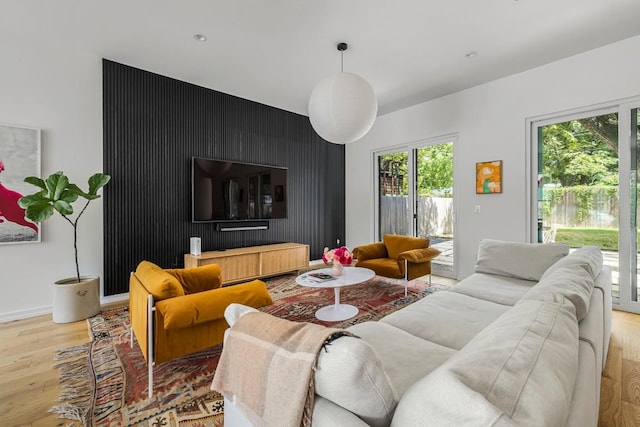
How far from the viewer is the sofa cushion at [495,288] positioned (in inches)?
87.4

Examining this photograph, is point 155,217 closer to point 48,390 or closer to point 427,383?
point 48,390

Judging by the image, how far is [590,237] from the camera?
11.3 ft

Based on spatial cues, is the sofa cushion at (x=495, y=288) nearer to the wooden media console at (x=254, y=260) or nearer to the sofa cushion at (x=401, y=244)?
the sofa cushion at (x=401, y=244)

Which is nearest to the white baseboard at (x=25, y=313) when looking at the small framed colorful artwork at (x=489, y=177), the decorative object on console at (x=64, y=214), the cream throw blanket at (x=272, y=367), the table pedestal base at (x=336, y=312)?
the decorative object on console at (x=64, y=214)

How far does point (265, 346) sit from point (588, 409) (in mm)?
906

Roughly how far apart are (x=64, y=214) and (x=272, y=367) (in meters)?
3.02

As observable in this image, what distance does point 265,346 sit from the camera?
899 millimetres

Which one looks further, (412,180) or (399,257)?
(412,180)

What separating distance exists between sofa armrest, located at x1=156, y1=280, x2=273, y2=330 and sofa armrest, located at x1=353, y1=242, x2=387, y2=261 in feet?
7.17

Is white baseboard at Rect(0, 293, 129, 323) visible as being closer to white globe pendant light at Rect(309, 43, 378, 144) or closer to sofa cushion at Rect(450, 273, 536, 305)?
white globe pendant light at Rect(309, 43, 378, 144)

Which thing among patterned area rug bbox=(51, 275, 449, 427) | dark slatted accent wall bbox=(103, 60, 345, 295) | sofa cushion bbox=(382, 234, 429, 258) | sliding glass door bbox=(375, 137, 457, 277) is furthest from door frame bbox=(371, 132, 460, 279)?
patterned area rug bbox=(51, 275, 449, 427)

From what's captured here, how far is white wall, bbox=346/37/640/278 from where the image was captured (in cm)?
323

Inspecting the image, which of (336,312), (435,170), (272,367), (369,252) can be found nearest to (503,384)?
(272,367)

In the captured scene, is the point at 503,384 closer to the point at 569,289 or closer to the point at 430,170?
the point at 569,289
